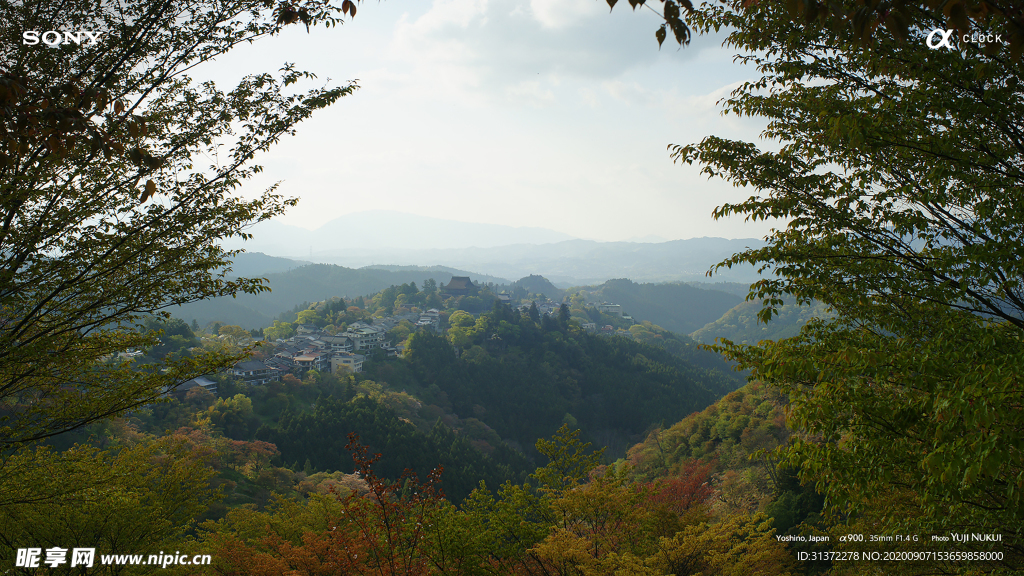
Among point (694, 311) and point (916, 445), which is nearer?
point (916, 445)

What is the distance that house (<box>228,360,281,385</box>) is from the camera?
1307 inches

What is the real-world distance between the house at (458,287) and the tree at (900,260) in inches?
2990

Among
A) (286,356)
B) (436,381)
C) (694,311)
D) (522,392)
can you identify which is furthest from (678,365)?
(694,311)

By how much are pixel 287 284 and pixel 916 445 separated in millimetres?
115817

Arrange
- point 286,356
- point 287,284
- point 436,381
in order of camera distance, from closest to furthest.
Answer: point 286,356, point 436,381, point 287,284

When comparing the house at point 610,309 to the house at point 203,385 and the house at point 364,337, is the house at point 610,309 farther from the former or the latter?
the house at point 203,385

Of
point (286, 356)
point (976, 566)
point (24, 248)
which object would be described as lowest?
point (286, 356)

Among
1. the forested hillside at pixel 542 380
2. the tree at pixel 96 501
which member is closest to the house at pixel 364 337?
the forested hillside at pixel 542 380

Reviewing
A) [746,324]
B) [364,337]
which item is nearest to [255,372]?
[364,337]

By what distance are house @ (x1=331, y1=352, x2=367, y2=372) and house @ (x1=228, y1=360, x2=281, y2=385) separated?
206 inches

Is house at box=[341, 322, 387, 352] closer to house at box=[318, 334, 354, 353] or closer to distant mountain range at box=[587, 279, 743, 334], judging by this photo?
house at box=[318, 334, 354, 353]

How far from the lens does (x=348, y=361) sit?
40438 millimetres

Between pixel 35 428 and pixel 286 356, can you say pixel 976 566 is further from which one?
pixel 286 356

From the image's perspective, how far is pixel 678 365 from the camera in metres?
61.4
